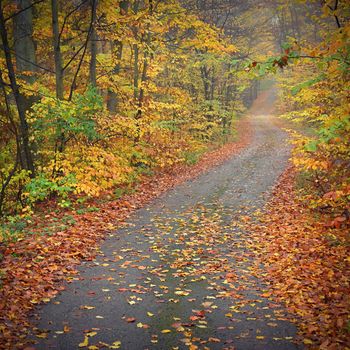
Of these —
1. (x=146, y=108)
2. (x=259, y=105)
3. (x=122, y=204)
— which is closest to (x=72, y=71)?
(x=146, y=108)

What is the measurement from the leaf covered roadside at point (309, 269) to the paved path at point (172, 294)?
0.33 meters

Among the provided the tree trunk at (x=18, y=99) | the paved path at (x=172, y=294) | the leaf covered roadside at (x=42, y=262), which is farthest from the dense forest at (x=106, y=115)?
the paved path at (x=172, y=294)

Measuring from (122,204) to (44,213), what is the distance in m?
2.51

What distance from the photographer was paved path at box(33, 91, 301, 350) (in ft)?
16.9

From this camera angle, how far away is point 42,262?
7309 mm

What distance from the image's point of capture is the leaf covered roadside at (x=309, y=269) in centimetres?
522

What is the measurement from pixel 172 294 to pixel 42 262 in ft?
9.11

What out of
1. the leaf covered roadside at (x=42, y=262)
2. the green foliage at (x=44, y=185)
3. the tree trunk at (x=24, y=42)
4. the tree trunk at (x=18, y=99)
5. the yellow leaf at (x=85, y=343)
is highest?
the tree trunk at (x=24, y=42)

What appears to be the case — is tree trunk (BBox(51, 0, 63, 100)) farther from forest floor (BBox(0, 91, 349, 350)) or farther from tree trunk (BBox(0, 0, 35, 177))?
forest floor (BBox(0, 91, 349, 350))

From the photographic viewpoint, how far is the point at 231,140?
31.2 m

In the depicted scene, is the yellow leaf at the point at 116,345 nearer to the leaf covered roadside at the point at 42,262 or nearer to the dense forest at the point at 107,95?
the leaf covered roadside at the point at 42,262

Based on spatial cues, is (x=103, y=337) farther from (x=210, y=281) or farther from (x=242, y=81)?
(x=242, y=81)

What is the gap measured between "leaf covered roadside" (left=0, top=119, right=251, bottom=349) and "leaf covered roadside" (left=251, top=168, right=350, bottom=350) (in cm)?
396

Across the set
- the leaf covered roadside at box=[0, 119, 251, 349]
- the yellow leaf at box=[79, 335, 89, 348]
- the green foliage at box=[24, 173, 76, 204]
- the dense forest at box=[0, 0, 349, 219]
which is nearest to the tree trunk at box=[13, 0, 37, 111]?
the dense forest at box=[0, 0, 349, 219]
